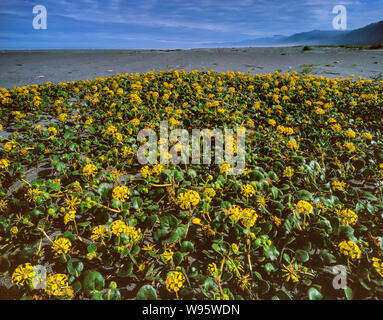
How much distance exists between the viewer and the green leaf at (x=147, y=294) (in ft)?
6.44

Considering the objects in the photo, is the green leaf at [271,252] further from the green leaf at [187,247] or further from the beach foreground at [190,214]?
the green leaf at [187,247]

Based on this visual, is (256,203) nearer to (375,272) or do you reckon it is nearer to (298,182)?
(298,182)

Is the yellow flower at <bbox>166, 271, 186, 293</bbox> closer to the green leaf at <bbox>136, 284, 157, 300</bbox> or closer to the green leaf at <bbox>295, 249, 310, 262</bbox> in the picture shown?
the green leaf at <bbox>136, 284, 157, 300</bbox>

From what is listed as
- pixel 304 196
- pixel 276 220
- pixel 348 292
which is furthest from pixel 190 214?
pixel 348 292

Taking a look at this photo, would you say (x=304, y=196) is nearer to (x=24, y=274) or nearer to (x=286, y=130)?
(x=286, y=130)

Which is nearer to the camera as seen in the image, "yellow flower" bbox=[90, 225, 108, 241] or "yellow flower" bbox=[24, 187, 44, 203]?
"yellow flower" bbox=[90, 225, 108, 241]

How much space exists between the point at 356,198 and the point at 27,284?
4221 mm

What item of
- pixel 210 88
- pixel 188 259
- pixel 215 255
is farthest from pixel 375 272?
pixel 210 88

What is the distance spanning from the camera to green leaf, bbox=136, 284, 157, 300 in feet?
6.44

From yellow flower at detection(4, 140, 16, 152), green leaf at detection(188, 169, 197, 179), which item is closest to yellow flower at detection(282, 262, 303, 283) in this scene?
green leaf at detection(188, 169, 197, 179)

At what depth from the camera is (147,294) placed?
77.7 inches

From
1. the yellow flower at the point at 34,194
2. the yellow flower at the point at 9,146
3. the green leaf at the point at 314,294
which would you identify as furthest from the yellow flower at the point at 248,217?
the yellow flower at the point at 9,146

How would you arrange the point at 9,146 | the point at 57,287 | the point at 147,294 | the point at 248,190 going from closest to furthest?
1. the point at 57,287
2. the point at 147,294
3. the point at 248,190
4. the point at 9,146
